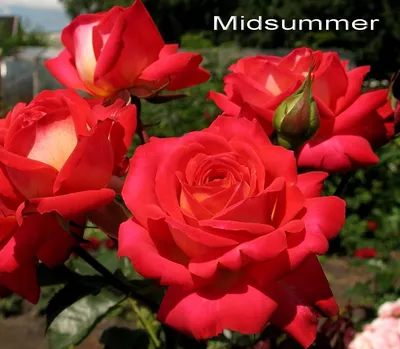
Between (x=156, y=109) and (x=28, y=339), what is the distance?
1396 mm

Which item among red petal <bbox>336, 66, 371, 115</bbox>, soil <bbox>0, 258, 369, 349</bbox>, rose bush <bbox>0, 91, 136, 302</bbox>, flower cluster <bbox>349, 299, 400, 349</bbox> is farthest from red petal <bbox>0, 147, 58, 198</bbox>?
soil <bbox>0, 258, 369, 349</bbox>

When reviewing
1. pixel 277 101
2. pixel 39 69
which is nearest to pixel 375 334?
pixel 277 101

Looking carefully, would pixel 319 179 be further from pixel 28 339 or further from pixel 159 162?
pixel 28 339

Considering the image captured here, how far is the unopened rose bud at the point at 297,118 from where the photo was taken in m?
0.46

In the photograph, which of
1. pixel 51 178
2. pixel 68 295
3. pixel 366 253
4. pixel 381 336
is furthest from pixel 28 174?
pixel 366 253

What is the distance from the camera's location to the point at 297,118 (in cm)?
46

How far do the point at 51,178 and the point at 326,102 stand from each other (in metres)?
0.24

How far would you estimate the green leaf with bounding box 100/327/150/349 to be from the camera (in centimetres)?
56

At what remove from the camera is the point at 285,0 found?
622 cm

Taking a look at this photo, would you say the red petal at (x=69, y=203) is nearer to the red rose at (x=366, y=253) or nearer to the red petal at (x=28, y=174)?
the red petal at (x=28, y=174)

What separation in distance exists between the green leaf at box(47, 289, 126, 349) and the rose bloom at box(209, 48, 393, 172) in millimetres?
181

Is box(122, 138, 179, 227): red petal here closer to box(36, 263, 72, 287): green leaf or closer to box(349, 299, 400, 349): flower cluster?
box(36, 263, 72, 287): green leaf

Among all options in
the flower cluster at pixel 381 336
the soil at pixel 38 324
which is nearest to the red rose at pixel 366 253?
the soil at pixel 38 324

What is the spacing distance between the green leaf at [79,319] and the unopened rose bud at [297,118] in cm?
18
